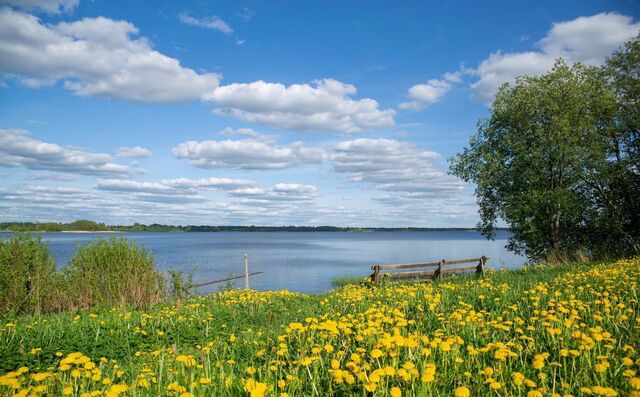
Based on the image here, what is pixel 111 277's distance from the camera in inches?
536

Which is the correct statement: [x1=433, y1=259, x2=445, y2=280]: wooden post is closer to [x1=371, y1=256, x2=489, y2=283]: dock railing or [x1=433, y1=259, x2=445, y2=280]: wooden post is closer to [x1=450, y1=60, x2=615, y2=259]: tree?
[x1=371, y1=256, x2=489, y2=283]: dock railing

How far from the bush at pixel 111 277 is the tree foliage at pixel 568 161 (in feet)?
62.6

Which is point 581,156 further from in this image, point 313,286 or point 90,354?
point 90,354

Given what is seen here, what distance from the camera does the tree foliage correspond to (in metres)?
22.3

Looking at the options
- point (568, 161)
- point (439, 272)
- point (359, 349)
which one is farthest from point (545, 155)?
point (359, 349)

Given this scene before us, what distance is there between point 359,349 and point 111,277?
1187 centimetres

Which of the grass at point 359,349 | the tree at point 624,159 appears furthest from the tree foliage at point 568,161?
the grass at point 359,349

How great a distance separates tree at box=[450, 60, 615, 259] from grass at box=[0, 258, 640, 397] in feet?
43.9

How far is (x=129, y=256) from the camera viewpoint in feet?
46.2

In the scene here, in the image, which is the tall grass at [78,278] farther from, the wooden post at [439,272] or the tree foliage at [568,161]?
the tree foliage at [568,161]

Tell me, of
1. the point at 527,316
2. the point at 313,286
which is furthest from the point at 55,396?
the point at 313,286

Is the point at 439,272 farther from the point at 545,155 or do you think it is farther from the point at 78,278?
the point at 78,278

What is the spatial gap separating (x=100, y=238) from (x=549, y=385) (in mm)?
14375

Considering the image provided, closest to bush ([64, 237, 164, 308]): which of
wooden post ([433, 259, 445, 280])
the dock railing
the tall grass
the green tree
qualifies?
the tall grass
